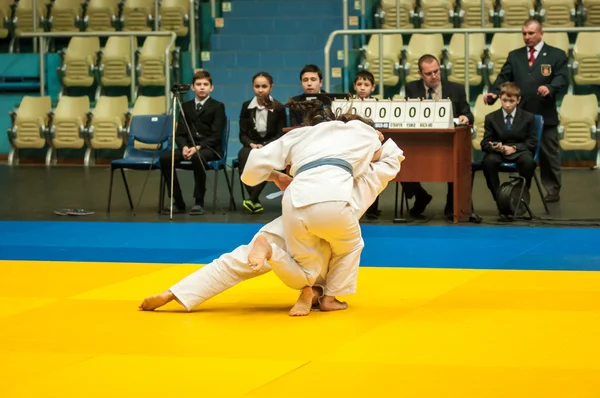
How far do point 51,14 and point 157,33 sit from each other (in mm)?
2526

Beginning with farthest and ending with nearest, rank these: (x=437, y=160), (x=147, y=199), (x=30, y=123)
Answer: (x=30, y=123) → (x=147, y=199) → (x=437, y=160)

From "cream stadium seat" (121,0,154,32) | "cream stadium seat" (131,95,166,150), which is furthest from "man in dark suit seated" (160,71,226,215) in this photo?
"cream stadium seat" (121,0,154,32)

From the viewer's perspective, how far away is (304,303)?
5.71 meters

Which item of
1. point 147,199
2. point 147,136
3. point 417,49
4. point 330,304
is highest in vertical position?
point 417,49

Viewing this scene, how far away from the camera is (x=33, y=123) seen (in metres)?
14.9

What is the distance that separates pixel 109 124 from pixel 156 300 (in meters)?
9.10

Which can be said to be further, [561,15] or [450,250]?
[561,15]

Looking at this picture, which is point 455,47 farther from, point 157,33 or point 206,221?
point 206,221

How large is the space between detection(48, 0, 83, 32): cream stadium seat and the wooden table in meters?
7.34

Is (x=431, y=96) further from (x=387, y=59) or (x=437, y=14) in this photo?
(x=437, y=14)

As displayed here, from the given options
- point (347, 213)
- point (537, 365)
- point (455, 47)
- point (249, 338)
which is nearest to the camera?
point (537, 365)

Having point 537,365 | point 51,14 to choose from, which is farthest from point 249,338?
point 51,14

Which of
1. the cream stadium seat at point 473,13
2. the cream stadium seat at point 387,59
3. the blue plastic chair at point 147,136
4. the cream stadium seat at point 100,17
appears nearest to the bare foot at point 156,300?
the blue plastic chair at point 147,136

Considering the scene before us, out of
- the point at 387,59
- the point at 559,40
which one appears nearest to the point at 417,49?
the point at 387,59
